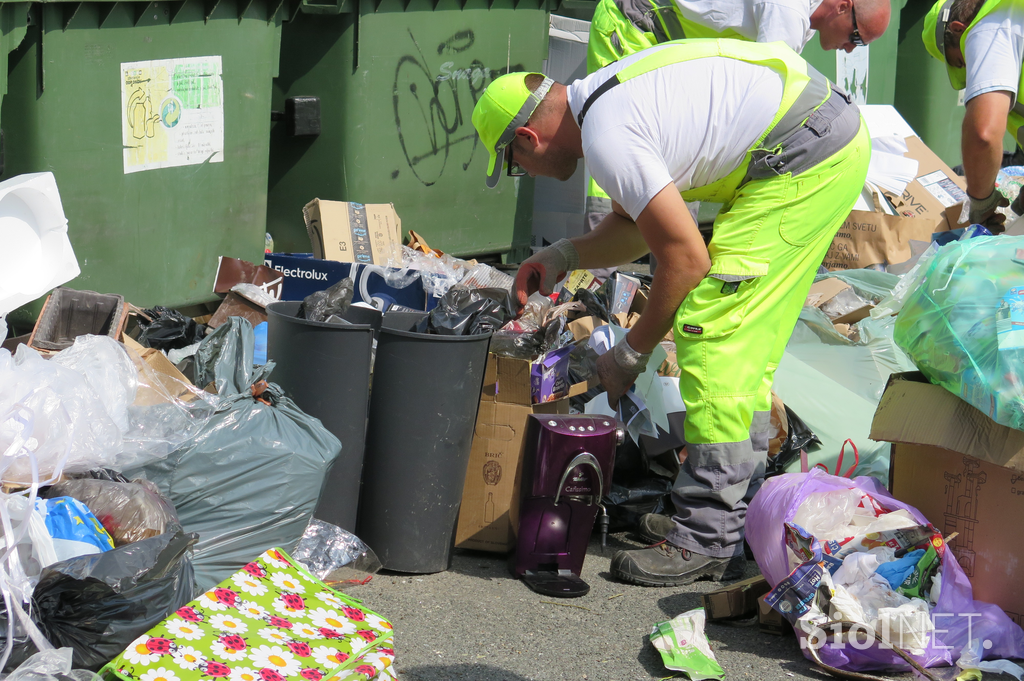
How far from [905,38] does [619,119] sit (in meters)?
6.49

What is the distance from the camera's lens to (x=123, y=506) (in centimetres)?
250

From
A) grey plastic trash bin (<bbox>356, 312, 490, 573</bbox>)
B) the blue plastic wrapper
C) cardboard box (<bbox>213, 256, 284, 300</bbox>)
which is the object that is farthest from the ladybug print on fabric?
cardboard box (<bbox>213, 256, 284, 300</bbox>)

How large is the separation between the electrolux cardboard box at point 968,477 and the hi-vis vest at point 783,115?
0.70 m

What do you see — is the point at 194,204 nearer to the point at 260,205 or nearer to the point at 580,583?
the point at 260,205

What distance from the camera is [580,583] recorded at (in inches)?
123

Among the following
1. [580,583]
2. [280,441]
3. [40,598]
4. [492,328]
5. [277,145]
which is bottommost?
[580,583]

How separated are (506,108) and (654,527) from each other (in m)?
1.41

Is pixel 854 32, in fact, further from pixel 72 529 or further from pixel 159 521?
pixel 72 529

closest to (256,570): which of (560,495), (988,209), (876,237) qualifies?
(560,495)

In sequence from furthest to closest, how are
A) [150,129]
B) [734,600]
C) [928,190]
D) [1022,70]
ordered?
1. [928,190]
2. [150,129]
3. [1022,70]
4. [734,600]

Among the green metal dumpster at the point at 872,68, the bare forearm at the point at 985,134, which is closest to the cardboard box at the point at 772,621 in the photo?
the bare forearm at the point at 985,134

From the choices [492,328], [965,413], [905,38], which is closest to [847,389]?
[965,413]

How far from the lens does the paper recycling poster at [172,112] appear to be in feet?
12.8

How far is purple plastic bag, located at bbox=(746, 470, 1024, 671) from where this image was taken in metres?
2.62
